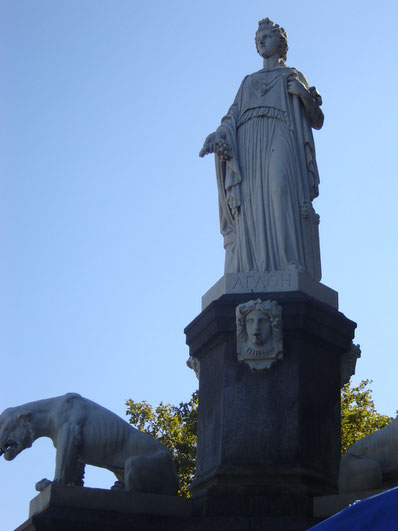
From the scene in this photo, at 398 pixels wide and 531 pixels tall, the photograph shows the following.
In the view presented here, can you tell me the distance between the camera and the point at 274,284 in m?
11.3

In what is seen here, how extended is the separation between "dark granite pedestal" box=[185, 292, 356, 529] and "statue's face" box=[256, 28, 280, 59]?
390 cm

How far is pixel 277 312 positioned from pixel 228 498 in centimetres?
198

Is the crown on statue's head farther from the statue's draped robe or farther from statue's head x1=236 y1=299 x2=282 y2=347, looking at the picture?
statue's head x1=236 y1=299 x2=282 y2=347

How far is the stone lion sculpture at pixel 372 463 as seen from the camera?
9977mm

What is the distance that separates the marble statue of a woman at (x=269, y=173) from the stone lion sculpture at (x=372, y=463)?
6.97 ft

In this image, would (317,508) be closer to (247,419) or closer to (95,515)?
(247,419)

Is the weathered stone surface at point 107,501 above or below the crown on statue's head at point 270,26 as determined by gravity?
below

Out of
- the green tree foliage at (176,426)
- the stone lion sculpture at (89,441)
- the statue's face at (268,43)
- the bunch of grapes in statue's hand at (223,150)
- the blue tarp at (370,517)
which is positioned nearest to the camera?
the blue tarp at (370,517)

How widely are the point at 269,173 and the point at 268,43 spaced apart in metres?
2.27

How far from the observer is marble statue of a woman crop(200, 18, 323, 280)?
38.8ft

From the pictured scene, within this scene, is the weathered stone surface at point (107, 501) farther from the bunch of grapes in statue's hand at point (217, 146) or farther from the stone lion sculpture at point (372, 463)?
the bunch of grapes in statue's hand at point (217, 146)

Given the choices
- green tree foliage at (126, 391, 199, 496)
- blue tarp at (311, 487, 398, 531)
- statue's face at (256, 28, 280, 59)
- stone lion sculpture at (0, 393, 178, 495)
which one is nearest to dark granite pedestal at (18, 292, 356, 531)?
stone lion sculpture at (0, 393, 178, 495)

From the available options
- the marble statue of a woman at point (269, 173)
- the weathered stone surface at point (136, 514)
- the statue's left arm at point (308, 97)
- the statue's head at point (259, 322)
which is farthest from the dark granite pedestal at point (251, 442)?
the statue's left arm at point (308, 97)

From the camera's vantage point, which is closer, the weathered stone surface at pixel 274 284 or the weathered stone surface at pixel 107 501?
the weathered stone surface at pixel 107 501
